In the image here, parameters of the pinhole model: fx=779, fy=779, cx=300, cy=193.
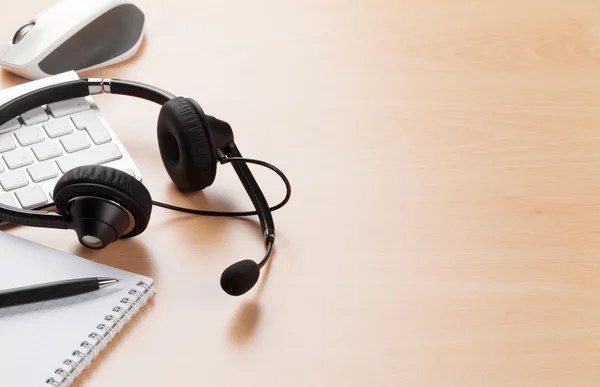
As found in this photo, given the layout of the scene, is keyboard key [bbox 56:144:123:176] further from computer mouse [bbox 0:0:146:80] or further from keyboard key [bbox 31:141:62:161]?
computer mouse [bbox 0:0:146:80]

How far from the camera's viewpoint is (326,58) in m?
0.95

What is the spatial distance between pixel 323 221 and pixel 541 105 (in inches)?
12.8

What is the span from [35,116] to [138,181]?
20 cm

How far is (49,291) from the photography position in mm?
625

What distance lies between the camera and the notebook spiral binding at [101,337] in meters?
0.57

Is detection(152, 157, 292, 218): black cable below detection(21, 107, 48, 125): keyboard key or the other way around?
below

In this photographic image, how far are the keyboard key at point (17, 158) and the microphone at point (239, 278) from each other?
0.24 metres

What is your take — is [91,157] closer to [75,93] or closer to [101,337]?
[75,93]

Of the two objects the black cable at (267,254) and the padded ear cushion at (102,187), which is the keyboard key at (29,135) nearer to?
the padded ear cushion at (102,187)

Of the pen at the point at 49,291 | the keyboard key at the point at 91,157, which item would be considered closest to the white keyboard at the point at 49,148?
the keyboard key at the point at 91,157

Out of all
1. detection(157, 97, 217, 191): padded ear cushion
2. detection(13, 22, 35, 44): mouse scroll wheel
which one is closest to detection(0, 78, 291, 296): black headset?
detection(157, 97, 217, 191): padded ear cushion

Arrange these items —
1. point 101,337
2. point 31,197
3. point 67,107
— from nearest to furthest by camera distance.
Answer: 1. point 101,337
2. point 31,197
3. point 67,107

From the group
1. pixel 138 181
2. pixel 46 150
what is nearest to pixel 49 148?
pixel 46 150

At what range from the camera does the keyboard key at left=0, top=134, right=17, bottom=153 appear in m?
0.75
